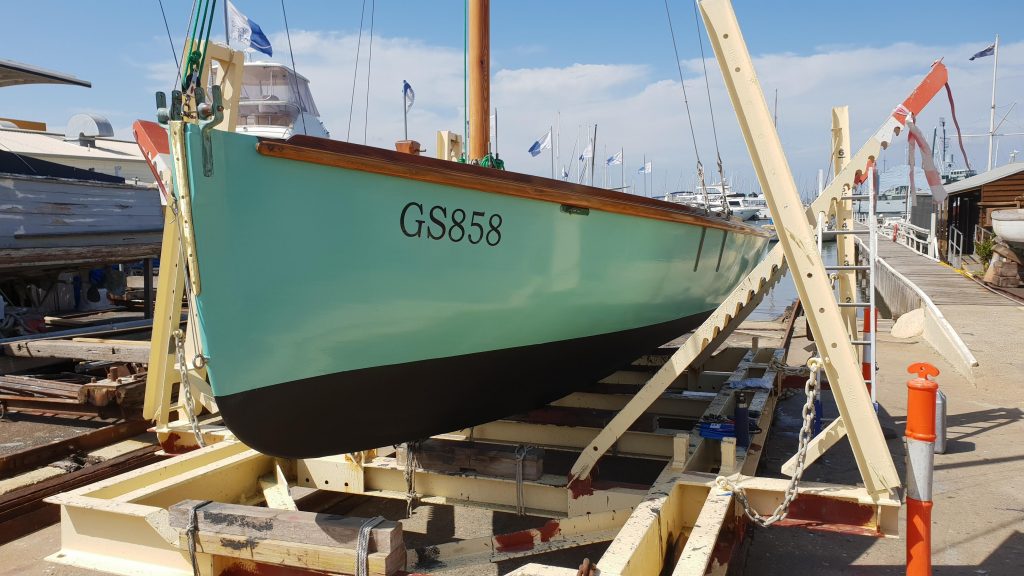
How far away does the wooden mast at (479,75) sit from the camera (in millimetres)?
4418

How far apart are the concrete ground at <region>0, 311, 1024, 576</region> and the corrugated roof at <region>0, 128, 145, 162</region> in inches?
434

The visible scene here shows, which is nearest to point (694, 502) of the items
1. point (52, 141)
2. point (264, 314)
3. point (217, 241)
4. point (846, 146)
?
point (264, 314)

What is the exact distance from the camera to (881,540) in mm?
3543

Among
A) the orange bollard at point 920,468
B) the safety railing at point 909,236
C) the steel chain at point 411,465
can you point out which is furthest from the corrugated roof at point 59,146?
the safety railing at point 909,236

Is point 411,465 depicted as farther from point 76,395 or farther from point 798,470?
point 76,395

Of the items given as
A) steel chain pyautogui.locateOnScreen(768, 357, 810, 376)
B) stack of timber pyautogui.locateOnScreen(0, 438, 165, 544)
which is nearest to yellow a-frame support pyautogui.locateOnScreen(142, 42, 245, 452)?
stack of timber pyautogui.locateOnScreen(0, 438, 165, 544)

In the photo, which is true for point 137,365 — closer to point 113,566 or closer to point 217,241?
point 113,566

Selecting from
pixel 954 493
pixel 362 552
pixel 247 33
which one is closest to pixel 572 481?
pixel 362 552

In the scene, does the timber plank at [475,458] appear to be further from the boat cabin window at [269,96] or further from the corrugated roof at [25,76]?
the boat cabin window at [269,96]

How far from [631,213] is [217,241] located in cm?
213

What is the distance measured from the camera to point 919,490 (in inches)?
97.5

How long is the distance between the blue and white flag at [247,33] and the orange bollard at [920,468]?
7.73 m

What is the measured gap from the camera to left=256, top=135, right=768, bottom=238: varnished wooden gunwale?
248 cm

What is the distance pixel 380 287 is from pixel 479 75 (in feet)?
7.35
